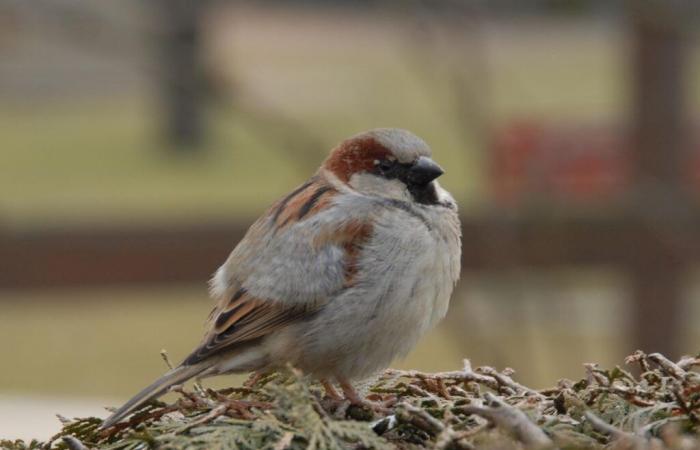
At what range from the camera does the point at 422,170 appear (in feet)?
10.3

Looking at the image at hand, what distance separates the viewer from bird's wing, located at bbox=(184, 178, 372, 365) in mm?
2768

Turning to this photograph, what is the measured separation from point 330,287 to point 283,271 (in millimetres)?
103

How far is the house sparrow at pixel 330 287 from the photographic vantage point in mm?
2713

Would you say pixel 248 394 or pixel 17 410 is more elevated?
pixel 248 394

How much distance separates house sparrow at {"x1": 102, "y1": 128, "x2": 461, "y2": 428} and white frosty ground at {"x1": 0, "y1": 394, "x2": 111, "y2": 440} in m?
1.19

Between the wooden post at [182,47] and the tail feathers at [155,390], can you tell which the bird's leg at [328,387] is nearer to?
the tail feathers at [155,390]

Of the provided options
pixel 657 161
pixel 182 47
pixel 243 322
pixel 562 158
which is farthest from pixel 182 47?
pixel 562 158

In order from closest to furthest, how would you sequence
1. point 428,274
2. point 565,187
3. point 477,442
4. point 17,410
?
point 477,442, point 428,274, point 17,410, point 565,187

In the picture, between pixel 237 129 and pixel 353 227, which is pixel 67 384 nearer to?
pixel 353 227

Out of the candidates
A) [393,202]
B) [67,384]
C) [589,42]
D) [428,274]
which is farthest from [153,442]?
[589,42]

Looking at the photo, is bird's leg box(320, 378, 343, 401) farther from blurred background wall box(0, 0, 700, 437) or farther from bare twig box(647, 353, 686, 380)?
blurred background wall box(0, 0, 700, 437)

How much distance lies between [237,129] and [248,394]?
20.8m

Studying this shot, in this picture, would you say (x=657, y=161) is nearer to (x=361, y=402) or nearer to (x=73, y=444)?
(x=361, y=402)

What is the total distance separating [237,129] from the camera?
22.8 metres
